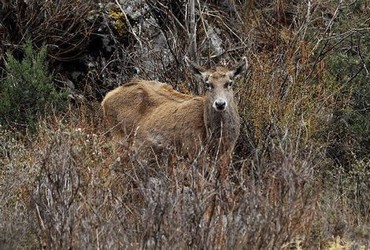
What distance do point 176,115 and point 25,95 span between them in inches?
119

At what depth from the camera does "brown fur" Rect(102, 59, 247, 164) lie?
10.9 meters

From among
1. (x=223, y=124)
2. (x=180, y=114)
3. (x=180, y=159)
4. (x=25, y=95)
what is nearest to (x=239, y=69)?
(x=223, y=124)

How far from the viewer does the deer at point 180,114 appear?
10.9 meters

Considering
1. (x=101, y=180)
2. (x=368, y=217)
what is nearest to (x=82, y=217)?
(x=101, y=180)

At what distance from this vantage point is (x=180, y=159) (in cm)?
938

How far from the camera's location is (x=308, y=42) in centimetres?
1380

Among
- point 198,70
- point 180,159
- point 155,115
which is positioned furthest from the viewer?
point 155,115

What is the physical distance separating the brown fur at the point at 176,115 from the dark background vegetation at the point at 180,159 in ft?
1.30

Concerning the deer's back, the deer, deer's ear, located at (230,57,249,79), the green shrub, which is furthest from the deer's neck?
the green shrub

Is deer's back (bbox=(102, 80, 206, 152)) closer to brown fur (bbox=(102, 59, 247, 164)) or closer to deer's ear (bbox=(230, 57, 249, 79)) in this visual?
brown fur (bbox=(102, 59, 247, 164))

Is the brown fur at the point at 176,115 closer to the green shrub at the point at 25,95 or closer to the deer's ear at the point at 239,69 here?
the deer's ear at the point at 239,69

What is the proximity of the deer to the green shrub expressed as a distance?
1550mm

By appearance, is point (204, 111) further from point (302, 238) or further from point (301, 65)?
point (302, 238)

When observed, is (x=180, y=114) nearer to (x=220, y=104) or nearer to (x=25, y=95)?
(x=220, y=104)
